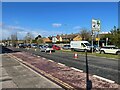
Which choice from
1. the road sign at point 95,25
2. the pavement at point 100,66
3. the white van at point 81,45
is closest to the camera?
the pavement at point 100,66

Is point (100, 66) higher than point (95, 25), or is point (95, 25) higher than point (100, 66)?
point (95, 25)

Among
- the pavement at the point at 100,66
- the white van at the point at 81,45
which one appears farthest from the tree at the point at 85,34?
the pavement at the point at 100,66

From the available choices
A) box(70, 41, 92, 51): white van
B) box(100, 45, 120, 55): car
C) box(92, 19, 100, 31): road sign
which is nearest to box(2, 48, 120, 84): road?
box(100, 45, 120, 55): car

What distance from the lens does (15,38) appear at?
144 m

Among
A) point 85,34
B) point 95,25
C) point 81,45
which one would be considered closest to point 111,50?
point 95,25

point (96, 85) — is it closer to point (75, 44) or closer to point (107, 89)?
point (107, 89)

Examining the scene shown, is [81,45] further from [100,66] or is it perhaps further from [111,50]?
[100,66]

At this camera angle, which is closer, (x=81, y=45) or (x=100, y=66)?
(x=100, y=66)

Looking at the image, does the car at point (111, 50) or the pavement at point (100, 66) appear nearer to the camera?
the pavement at point (100, 66)

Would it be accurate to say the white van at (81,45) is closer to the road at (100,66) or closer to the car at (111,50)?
the car at (111,50)

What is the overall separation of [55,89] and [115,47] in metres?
30.6

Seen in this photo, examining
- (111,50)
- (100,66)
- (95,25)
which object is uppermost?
(95,25)

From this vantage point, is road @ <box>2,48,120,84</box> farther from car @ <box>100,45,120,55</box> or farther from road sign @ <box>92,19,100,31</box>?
road sign @ <box>92,19,100,31</box>

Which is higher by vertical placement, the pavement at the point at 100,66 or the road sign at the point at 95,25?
the road sign at the point at 95,25
